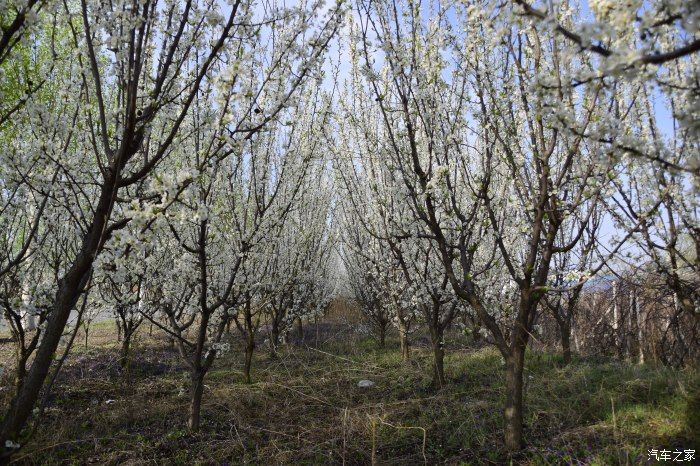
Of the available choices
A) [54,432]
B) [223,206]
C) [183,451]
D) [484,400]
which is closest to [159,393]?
[54,432]

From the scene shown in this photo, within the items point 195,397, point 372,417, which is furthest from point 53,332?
point 372,417

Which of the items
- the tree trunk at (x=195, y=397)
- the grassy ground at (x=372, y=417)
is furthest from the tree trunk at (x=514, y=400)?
the tree trunk at (x=195, y=397)

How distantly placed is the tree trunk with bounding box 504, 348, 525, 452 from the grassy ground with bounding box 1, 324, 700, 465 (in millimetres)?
144

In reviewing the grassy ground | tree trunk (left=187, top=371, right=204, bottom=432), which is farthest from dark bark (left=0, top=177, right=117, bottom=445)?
tree trunk (left=187, top=371, right=204, bottom=432)

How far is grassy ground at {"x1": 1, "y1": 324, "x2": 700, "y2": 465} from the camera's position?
409cm

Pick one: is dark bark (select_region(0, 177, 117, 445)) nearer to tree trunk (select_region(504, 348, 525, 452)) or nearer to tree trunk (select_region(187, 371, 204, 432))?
tree trunk (select_region(187, 371, 204, 432))

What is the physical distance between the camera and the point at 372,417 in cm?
471

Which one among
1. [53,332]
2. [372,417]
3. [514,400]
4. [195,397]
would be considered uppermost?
[53,332]

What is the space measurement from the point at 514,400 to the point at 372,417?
1645 millimetres

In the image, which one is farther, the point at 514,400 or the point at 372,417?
the point at 372,417

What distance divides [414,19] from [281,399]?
17.4ft

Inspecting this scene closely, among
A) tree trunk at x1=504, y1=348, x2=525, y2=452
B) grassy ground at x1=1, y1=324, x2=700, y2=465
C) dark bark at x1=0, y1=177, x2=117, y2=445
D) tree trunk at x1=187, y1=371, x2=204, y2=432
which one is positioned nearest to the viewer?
dark bark at x1=0, y1=177, x2=117, y2=445

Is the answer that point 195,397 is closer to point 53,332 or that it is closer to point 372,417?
point 372,417

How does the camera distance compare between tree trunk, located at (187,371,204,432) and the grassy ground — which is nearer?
the grassy ground
